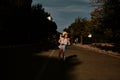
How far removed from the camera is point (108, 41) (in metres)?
77.8

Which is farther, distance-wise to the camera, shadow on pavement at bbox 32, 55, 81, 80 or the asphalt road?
the asphalt road

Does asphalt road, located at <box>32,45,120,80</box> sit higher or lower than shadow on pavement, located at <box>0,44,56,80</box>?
lower

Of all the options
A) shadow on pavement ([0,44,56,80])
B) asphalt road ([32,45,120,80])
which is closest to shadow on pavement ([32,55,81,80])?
asphalt road ([32,45,120,80])

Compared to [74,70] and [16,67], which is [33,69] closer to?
[16,67]

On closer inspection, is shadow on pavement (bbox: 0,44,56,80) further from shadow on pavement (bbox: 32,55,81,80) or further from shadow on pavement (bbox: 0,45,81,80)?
Answer: shadow on pavement (bbox: 32,55,81,80)

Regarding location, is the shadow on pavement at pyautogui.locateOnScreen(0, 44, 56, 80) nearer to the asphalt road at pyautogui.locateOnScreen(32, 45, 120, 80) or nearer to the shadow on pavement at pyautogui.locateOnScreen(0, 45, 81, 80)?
the shadow on pavement at pyautogui.locateOnScreen(0, 45, 81, 80)

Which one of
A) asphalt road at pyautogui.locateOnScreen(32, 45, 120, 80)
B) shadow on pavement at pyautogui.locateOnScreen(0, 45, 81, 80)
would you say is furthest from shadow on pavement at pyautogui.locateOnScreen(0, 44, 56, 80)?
asphalt road at pyautogui.locateOnScreen(32, 45, 120, 80)

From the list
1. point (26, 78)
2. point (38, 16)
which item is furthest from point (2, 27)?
point (26, 78)

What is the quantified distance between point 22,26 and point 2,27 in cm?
644

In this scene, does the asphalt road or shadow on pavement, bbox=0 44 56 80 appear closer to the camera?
shadow on pavement, bbox=0 44 56 80

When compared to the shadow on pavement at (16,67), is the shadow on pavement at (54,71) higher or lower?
lower

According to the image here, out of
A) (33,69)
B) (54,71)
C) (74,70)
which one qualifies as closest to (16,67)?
(33,69)

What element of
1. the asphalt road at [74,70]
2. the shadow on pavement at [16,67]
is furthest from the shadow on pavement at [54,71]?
the shadow on pavement at [16,67]

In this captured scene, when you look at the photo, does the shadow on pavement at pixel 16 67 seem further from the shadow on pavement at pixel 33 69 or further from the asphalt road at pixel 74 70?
the asphalt road at pixel 74 70
